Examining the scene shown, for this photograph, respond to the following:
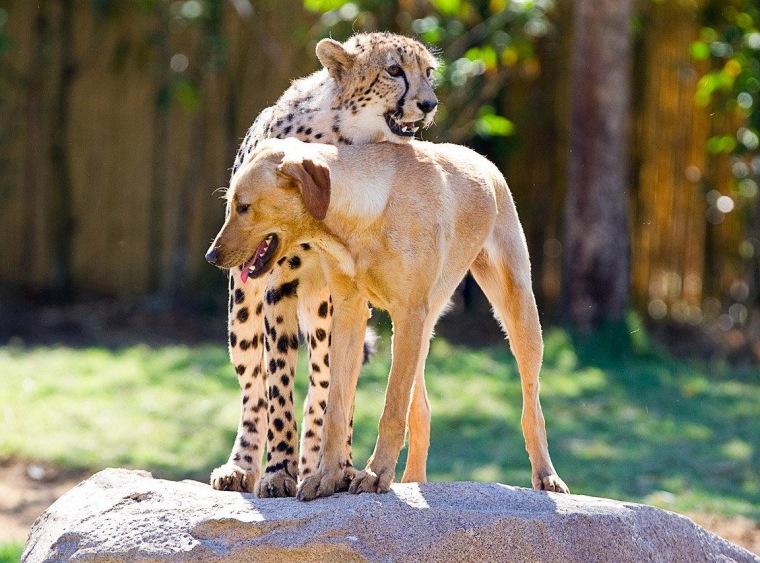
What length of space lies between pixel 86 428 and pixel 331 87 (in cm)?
443

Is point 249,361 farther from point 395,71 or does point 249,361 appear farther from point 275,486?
point 395,71

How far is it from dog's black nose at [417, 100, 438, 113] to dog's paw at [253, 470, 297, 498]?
157cm

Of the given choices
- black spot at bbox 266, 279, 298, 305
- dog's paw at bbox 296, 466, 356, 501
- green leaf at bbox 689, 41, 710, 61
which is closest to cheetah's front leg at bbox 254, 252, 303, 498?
Result: black spot at bbox 266, 279, 298, 305

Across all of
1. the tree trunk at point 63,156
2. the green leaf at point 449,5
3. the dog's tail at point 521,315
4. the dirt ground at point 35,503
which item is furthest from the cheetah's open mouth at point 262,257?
the tree trunk at point 63,156

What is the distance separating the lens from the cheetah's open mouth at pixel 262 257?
4.29 m

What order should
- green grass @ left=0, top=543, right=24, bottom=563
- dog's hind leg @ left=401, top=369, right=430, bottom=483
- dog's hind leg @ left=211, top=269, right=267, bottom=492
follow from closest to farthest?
dog's hind leg @ left=401, top=369, right=430, bottom=483, dog's hind leg @ left=211, top=269, right=267, bottom=492, green grass @ left=0, top=543, right=24, bottom=563

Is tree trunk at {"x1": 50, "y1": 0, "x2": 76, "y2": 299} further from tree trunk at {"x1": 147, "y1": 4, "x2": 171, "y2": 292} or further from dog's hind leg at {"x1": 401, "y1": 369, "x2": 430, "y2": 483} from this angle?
dog's hind leg at {"x1": 401, "y1": 369, "x2": 430, "y2": 483}

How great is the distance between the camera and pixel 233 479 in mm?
4957

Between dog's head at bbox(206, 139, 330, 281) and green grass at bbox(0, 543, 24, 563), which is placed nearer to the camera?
dog's head at bbox(206, 139, 330, 281)

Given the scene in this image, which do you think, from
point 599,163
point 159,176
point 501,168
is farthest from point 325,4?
point 159,176

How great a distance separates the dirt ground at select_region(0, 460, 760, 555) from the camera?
6.69m

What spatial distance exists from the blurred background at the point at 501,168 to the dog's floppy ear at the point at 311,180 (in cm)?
442

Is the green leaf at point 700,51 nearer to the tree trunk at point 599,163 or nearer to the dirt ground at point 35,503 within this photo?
the tree trunk at point 599,163

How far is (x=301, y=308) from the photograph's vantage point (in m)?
5.19
